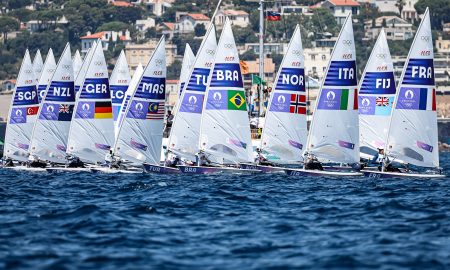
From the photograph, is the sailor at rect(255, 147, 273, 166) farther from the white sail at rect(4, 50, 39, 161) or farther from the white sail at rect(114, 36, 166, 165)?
the white sail at rect(4, 50, 39, 161)

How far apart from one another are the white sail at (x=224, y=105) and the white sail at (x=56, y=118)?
7673mm

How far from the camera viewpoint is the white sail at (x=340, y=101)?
5834 centimetres

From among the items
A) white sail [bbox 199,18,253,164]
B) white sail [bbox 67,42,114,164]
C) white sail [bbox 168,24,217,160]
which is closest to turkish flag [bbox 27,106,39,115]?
white sail [bbox 67,42,114,164]

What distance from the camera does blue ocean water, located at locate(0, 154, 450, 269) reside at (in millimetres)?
32438

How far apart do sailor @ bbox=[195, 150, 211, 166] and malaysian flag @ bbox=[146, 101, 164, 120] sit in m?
2.34

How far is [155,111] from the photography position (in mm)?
61031

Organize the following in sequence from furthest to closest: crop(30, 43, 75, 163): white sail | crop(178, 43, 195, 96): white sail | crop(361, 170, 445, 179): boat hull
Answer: crop(178, 43, 195, 96): white sail, crop(30, 43, 75, 163): white sail, crop(361, 170, 445, 179): boat hull

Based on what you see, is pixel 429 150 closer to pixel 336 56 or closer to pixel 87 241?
pixel 336 56

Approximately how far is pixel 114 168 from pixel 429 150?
44.5 ft

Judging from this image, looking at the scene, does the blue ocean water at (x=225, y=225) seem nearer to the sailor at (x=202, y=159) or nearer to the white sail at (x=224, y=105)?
the white sail at (x=224, y=105)

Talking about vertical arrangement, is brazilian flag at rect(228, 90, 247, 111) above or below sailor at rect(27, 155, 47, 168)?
above

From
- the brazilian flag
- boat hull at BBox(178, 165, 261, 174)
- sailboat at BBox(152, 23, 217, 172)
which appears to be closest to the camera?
boat hull at BBox(178, 165, 261, 174)

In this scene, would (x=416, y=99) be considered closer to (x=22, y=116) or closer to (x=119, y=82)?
(x=22, y=116)

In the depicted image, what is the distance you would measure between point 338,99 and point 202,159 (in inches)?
257
